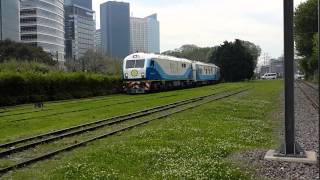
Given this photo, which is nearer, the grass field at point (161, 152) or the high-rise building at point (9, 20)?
the grass field at point (161, 152)

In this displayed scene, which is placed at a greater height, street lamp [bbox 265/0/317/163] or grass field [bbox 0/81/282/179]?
street lamp [bbox 265/0/317/163]

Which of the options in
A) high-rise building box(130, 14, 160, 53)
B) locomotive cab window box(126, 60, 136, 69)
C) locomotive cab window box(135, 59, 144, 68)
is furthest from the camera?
high-rise building box(130, 14, 160, 53)

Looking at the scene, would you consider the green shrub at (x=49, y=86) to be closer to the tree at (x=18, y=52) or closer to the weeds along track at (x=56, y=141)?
the weeds along track at (x=56, y=141)

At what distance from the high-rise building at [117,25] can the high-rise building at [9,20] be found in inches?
1010

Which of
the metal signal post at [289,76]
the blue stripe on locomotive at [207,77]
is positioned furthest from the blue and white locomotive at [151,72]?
the metal signal post at [289,76]

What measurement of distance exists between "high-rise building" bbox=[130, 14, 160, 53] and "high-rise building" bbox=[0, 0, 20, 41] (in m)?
34.3

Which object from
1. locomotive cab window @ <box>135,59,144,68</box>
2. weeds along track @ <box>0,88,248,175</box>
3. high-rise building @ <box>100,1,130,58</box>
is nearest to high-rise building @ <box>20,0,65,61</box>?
high-rise building @ <box>100,1,130,58</box>

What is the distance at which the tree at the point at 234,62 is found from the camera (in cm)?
10825

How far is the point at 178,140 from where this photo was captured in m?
13.9

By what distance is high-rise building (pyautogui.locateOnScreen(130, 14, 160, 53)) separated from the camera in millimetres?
160750

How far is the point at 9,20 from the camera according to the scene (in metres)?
139

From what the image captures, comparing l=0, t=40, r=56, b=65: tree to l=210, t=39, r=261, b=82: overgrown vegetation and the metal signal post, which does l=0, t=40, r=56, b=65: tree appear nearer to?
l=210, t=39, r=261, b=82: overgrown vegetation

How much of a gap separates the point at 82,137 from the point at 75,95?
26.7 meters

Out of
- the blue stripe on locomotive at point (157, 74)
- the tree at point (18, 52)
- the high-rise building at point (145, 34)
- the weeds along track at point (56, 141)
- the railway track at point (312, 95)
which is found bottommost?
the weeds along track at point (56, 141)
